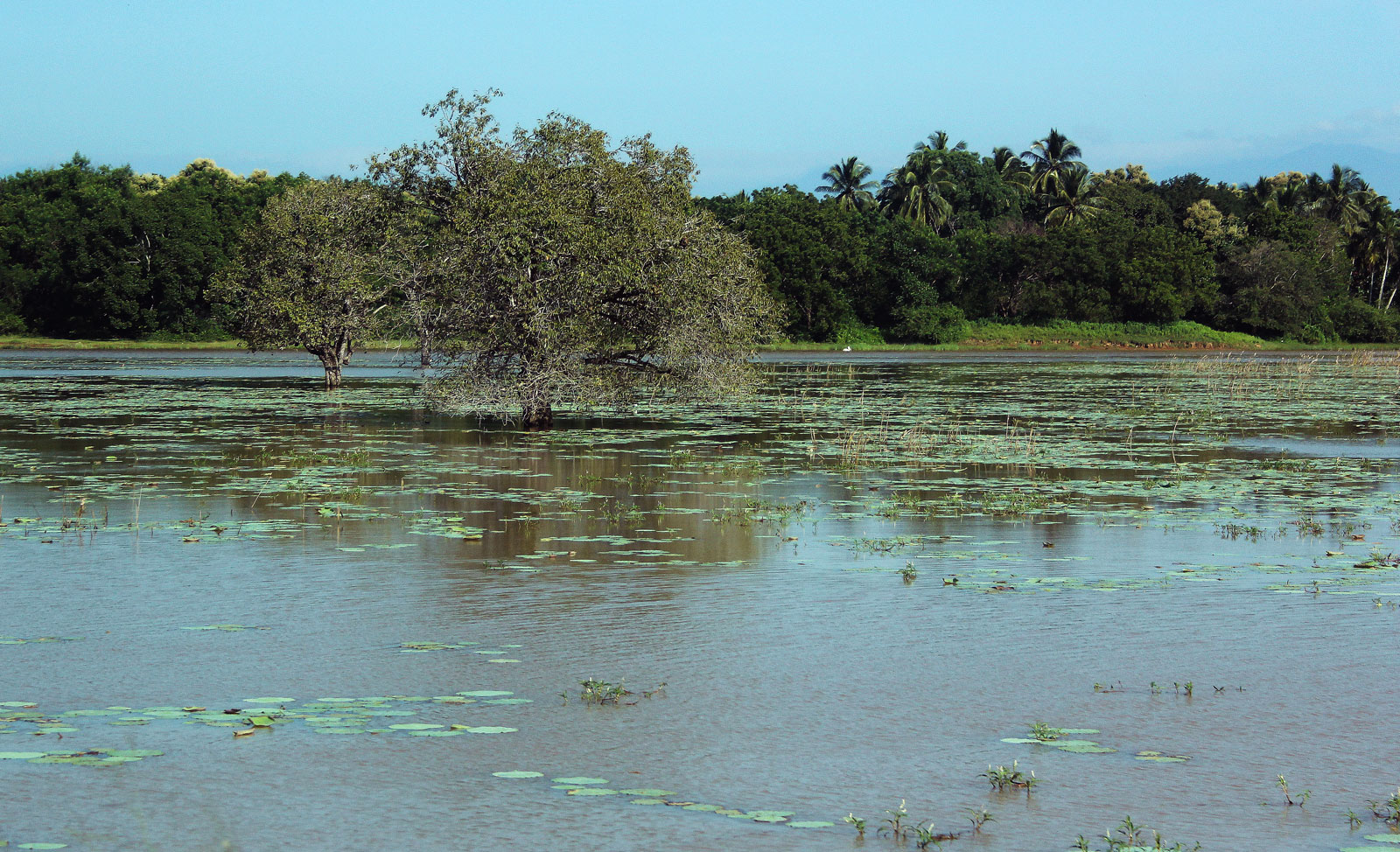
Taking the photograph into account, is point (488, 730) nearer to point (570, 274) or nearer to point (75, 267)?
point (570, 274)

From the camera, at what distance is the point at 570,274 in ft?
100

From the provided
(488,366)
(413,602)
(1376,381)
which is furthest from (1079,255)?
(413,602)

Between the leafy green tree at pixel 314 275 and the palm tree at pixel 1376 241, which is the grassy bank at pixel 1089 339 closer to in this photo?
the palm tree at pixel 1376 241

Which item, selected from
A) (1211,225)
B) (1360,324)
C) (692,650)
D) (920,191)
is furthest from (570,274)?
(1360,324)

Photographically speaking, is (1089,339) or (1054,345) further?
(1089,339)

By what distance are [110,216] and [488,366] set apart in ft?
238

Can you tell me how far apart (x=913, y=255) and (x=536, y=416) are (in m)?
76.2

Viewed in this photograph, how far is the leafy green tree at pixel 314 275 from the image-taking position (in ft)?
156

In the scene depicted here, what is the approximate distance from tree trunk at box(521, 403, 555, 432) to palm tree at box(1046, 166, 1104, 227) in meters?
89.8

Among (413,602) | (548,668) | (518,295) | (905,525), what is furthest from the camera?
(518,295)

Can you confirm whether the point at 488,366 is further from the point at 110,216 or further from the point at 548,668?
the point at 110,216

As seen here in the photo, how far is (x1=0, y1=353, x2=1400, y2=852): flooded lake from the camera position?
721 cm

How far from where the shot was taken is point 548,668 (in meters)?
10.1

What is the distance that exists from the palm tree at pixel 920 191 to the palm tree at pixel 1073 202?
9186 mm
